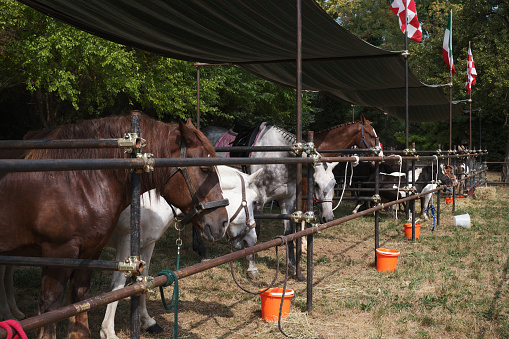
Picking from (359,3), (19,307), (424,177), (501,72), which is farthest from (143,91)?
(359,3)

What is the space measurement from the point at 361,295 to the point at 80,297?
10.6ft

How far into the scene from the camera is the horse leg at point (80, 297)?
9.62 feet

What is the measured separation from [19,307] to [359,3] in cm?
3027

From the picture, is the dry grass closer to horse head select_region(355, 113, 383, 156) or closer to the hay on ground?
horse head select_region(355, 113, 383, 156)

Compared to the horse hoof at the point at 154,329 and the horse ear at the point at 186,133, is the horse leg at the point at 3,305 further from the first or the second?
the horse ear at the point at 186,133

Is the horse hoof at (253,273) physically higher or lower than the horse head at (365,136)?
lower

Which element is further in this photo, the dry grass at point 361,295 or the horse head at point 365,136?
the horse head at point 365,136

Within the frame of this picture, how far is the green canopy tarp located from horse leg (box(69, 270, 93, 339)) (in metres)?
2.32

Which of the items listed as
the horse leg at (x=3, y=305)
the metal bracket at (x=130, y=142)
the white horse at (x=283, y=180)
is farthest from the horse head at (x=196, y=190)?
the white horse at (x=283, y=180)

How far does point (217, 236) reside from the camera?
3.02 m

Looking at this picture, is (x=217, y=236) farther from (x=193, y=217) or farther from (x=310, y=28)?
(x=310, y=28)

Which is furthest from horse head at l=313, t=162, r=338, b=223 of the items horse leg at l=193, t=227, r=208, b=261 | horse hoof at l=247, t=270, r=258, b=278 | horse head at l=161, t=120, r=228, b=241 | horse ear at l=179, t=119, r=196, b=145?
horse ear at l=179, t=119, r=196, b=145

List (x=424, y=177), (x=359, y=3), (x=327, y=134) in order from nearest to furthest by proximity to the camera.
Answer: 1. (x=327, y=134)
2. (x=424, y=177)
3. (x=359, y=3)

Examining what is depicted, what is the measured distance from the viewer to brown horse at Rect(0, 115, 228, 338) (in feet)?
8.25
